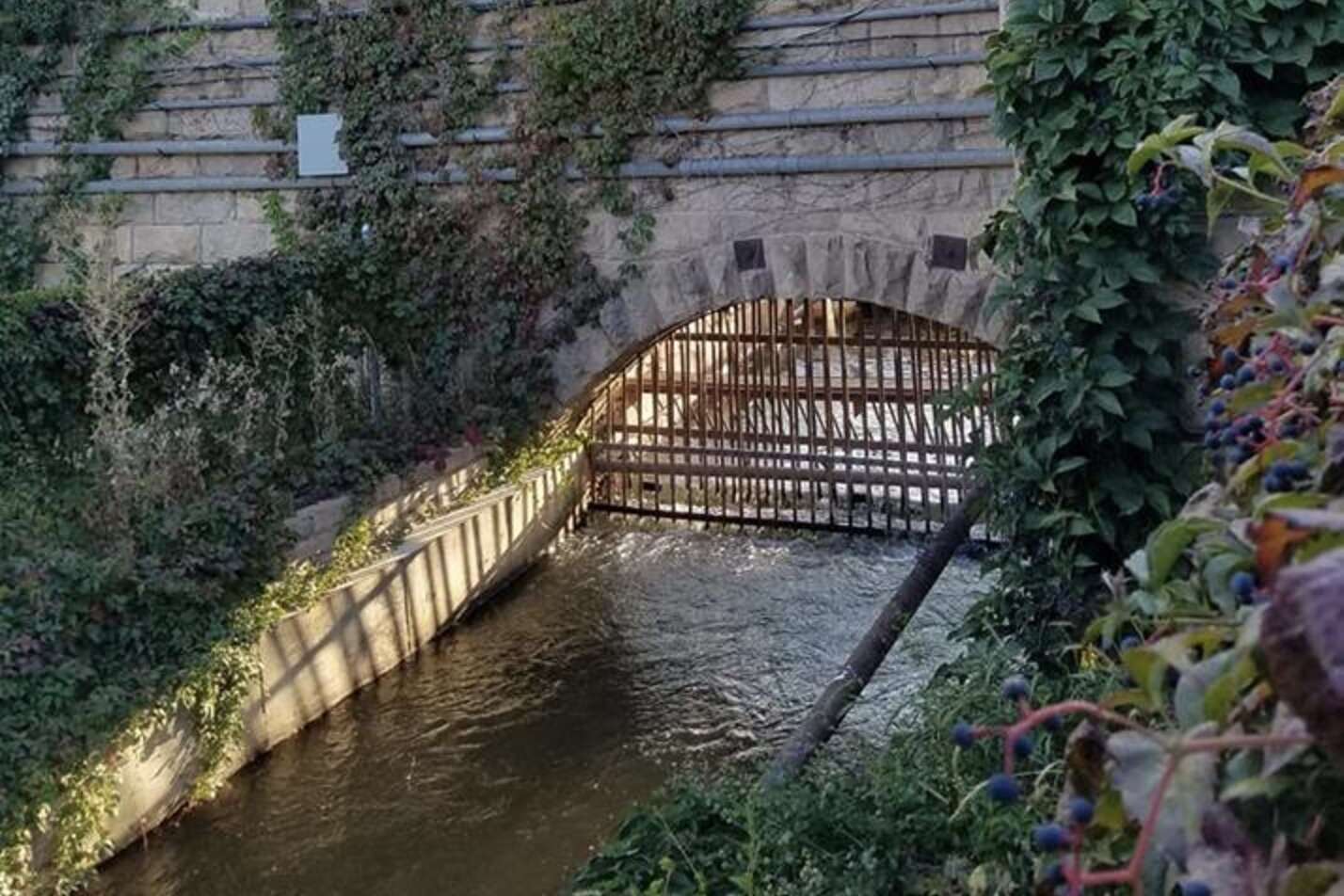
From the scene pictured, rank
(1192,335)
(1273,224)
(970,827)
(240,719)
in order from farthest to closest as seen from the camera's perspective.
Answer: (240,719) → (1192,335) → (970,827) → (1273,224)

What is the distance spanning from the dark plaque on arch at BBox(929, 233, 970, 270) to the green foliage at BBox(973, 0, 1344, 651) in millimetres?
1945

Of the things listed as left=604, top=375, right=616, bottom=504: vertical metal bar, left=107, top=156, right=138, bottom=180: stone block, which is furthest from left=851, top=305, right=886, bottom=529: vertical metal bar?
left=107, top=156, right=138, bottom=180: stone block

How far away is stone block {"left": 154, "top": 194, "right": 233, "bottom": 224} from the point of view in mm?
7605

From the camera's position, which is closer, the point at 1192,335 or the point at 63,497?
the point at 1192,335

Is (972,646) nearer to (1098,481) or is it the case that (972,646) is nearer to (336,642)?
(1098,481)

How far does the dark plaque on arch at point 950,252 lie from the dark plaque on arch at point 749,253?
2.68 feet

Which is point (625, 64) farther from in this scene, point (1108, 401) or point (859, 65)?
point (1108, 401)

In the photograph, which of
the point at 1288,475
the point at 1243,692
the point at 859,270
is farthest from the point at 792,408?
the point at 1243,692

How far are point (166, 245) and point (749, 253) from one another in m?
3.60

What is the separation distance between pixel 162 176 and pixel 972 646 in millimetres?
Result: 5813

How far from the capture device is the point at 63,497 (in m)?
5.14

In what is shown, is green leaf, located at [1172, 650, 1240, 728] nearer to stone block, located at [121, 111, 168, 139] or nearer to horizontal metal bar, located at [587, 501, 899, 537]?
horizontal metal bar, located at [587, 501, 899, 537]

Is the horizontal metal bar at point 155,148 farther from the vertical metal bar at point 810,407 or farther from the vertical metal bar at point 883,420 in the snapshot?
the vertical metal bar at point 883,420

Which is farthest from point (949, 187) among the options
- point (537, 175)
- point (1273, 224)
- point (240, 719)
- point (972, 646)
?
point (1273, 224)
